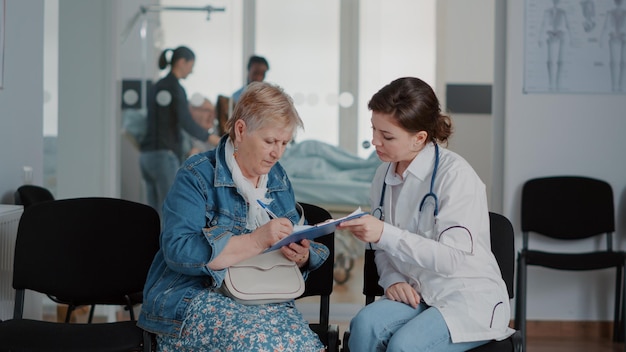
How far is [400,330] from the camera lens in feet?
7.57

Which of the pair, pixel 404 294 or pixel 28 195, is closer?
pixel 404 294

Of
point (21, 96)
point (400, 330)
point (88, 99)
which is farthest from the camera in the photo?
point (88, 99)

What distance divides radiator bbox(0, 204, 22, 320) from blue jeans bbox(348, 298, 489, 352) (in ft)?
4.59

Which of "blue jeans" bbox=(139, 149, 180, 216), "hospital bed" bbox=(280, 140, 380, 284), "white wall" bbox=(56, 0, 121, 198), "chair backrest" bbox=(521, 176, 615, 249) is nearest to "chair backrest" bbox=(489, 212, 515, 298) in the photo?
"chair backrest" bbox=(521, 176, 615, 249)

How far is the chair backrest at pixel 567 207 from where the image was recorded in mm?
4578

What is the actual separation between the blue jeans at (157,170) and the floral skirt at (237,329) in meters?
2.65

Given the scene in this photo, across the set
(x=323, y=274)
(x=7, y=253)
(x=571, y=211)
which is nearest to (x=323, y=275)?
(x=323, y=274)

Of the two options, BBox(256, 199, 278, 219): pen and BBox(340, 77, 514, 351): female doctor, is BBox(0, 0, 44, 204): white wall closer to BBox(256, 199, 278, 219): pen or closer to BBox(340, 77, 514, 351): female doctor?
BBox(256, 199, 278, 219): pen

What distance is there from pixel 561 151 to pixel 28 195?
2822mm

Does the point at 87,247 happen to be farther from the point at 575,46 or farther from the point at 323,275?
the point at 575,46

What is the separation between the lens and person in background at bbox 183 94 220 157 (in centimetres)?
491

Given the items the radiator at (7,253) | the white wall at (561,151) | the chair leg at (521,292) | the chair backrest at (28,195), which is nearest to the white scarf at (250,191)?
the radiator at (7,253)

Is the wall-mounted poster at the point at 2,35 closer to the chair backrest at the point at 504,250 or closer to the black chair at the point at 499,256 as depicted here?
the black chair at the point at 499,256

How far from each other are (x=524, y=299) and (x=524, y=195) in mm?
579
